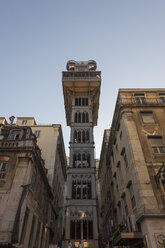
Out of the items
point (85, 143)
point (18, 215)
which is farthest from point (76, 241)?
point (85, 143)

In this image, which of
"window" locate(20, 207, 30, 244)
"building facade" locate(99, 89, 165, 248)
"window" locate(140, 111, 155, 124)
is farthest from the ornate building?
"window" locate(140, 111, 155, 124)

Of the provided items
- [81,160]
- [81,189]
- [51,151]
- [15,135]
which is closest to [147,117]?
[15,135]

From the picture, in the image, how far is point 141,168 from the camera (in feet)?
57.5

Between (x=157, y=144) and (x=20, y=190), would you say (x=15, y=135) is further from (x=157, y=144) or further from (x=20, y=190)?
(x=157, y=144)

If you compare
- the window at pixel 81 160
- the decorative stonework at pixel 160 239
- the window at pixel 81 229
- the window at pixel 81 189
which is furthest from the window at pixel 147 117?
the window at pixel 81 229

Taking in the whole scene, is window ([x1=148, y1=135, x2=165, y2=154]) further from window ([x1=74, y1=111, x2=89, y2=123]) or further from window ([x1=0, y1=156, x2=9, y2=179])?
window ([x1=74, y1=111, x2=89, y2=123])

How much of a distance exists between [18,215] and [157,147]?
50.5ft

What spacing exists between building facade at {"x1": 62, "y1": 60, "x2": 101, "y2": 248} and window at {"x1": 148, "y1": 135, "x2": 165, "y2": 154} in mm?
18151

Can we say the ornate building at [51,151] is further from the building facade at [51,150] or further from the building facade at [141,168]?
the building facade at [141,168]

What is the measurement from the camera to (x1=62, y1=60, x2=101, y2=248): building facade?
30.1 m

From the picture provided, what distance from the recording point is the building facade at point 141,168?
1471 cm

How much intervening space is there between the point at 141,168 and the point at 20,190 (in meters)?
12.2

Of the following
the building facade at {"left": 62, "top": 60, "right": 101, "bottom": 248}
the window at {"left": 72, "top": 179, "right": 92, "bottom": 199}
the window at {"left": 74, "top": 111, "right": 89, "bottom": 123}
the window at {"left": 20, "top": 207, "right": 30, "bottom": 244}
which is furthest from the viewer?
the window at {"left": 74, "top": 111, "right": 89, "bottom": 123}

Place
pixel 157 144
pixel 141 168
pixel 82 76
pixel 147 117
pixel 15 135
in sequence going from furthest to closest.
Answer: pixel 82 76, pixel 15 135, pixel 147 117, pixel 157 144, pixel 141 168
